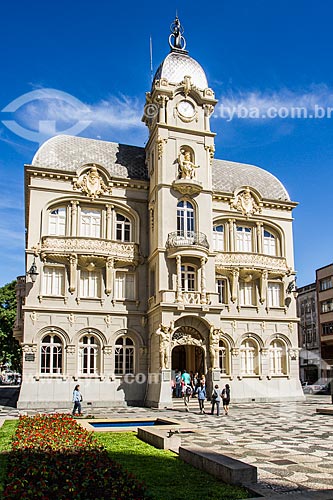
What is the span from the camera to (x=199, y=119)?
3700 cm

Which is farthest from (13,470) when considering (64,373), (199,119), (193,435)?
(199,119)

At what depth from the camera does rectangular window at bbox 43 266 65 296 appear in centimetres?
3388

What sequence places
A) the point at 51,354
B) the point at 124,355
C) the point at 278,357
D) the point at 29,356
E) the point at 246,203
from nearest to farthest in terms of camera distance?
the point at 29,356, the point at 51,354, the point at 124,355, the point at 278,357, the point at 246,203

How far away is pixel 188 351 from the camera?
3709 centimetres

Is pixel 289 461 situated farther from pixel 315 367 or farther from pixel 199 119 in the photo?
pixel 315 367

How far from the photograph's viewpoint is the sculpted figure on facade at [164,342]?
104 feet

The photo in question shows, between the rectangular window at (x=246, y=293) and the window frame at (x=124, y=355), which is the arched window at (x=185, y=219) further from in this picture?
the window frame at (x=124, y=355)

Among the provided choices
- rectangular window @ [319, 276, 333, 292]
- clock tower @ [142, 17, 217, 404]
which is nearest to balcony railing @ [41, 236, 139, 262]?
clock tower @ [142, 17, 217, 404]

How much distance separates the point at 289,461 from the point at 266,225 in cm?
2849

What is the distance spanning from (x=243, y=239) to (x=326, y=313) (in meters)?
27.5

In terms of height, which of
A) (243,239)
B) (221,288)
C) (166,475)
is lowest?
Result: (166,475)

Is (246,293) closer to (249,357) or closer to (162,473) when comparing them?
(249,357)

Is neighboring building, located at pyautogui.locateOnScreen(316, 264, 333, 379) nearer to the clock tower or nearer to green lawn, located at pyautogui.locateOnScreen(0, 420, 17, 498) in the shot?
the clock tower

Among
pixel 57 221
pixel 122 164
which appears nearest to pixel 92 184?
pixel 122 164
